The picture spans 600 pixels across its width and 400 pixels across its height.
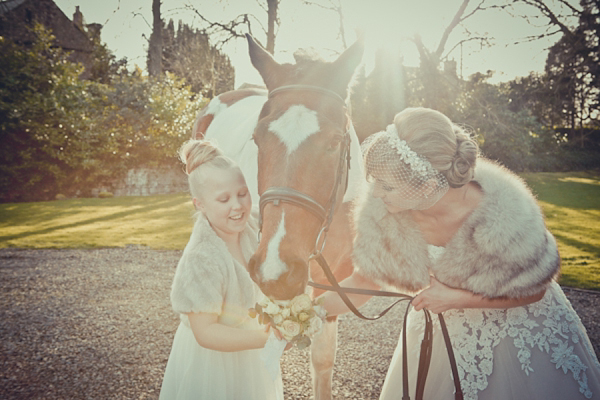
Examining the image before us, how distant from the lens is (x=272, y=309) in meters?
1.56

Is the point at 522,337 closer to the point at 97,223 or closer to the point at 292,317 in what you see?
the point at 292,317

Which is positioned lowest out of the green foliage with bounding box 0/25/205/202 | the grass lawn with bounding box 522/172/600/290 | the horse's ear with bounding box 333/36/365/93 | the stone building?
the grass lawn with bounding box 522/172/600/290

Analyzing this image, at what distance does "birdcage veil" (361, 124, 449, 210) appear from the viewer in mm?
1630

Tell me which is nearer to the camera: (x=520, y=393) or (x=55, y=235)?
(x=520, y=393)

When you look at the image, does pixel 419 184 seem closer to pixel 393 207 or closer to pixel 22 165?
pixel 393 207

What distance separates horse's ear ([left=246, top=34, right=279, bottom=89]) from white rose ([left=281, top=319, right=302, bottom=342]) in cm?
160

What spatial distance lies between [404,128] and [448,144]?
22 cm

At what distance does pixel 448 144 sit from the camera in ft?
5.41

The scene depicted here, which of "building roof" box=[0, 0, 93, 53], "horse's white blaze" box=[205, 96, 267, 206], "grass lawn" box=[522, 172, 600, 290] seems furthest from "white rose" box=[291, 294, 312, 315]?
"building roof" box=[0, 0, 93, 53]

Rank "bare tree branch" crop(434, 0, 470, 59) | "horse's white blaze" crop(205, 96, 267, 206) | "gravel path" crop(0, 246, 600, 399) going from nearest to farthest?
1. "gravel path" crop(0, 246, 600, 399)
2. "horse's white blaze" crop(205, 96, 267, 206)
3. "bare tree branch" crop(434, 0, 470, 59)

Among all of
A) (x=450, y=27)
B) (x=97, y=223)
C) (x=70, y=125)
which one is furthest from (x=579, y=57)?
(x=70, y=125)

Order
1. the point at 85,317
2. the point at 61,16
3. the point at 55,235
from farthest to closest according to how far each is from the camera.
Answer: the point at 61,16, the point at 55,235, the point at 85,317

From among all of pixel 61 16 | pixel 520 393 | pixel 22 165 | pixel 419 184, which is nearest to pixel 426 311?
pixel 520 393

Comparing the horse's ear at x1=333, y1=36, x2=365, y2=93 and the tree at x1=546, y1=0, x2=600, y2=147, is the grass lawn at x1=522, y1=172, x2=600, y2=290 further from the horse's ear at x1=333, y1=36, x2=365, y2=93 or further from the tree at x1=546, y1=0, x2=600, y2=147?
the horse's ear at x1=333, y1=36, x2=365, y2=93
